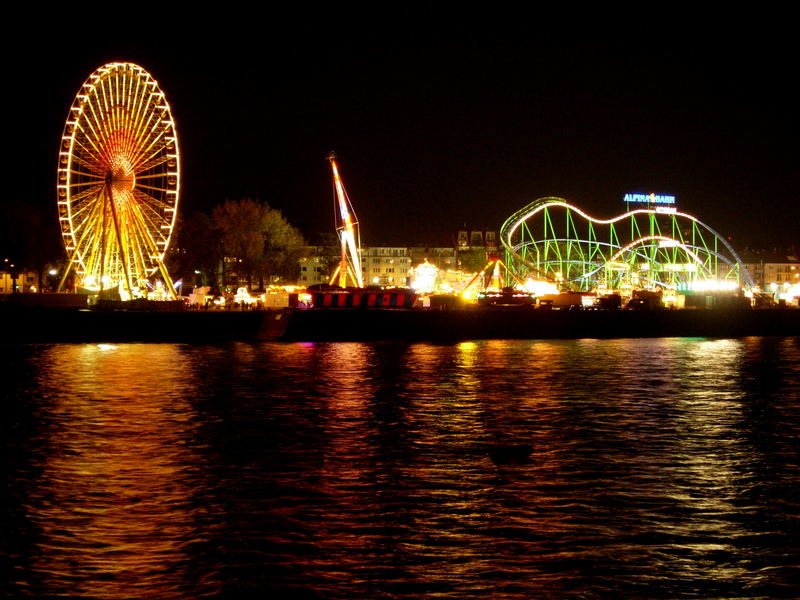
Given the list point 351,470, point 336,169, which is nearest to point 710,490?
point 351,470

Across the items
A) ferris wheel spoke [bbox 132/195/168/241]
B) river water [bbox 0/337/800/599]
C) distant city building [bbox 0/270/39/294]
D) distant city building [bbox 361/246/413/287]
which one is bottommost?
river water [bbox 0/337/800/599]

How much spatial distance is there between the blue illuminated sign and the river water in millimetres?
78050

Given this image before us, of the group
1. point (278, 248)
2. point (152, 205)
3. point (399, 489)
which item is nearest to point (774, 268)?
point (278, 248)

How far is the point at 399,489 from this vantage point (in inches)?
509

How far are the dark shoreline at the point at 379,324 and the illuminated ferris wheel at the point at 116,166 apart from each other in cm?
391

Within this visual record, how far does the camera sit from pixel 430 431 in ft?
60.3

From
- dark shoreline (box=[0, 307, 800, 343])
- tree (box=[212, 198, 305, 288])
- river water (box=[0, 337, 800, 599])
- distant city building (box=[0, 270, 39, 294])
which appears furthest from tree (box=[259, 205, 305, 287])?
river water (box=[0, 337, 800, 599])

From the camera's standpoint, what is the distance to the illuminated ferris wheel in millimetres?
49406

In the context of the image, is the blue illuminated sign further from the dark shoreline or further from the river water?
the river water

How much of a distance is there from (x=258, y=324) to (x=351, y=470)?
3722 cm

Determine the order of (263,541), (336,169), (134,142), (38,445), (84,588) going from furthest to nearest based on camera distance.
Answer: (336,169)
(134,142)
(38,445)
(263,541)
(84,588)

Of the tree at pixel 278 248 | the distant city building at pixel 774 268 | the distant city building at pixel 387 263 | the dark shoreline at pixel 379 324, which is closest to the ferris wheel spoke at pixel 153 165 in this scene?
the dark shoreline at pixel 379 324

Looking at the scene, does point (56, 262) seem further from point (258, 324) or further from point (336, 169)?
point (258, 324)

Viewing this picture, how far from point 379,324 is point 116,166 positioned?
52.0 ft
